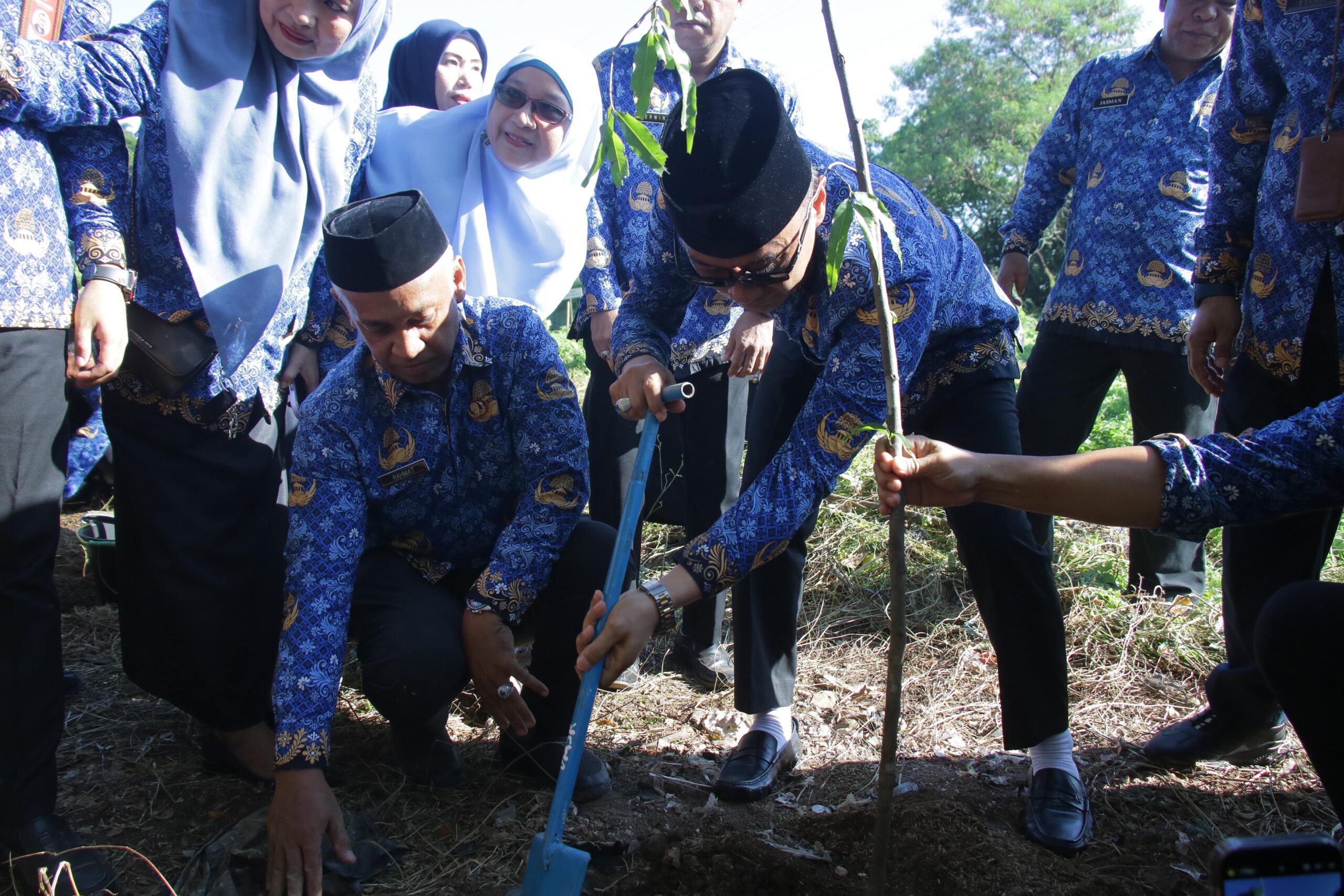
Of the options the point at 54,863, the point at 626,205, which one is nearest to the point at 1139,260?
the point at 626,205

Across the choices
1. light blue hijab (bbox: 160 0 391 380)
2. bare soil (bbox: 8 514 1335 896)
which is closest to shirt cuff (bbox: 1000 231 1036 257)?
bare soil (bbox: 8 514 1335 896)

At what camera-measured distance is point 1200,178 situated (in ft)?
10.3

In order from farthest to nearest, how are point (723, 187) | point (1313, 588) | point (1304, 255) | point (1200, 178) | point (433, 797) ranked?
1. point (1200, 178)
2. point (433, 797)
3. point (1304, 255)
4. point (723, 187)
5. point (1313, 588)

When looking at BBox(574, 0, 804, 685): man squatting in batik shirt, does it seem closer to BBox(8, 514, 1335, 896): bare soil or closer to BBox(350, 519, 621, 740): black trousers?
BBox(8, 514, 1335, 896): bare soil

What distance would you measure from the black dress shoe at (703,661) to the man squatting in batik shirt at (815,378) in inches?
22.3

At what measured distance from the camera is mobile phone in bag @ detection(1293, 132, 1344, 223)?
1.82 metres

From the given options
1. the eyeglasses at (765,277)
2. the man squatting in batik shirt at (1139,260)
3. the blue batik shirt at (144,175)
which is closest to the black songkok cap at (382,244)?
the blue batik shirt at (144,175)

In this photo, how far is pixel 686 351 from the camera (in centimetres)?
283

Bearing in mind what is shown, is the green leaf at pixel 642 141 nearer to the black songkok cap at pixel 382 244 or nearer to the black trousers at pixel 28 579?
the black songkok cap at pixel 382 244

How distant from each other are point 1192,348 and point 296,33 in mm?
2333

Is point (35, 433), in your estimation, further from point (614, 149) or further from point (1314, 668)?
point (1314, 668)

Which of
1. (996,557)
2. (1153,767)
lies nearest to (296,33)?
(996,557)

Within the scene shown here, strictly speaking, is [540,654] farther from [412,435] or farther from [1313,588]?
[1313,588]

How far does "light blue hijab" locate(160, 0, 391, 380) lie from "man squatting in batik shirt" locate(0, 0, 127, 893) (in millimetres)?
220
